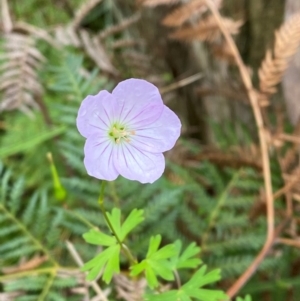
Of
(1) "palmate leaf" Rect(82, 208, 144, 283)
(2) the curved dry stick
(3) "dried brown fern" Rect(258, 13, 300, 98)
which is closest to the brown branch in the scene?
(2) the curved dry stick

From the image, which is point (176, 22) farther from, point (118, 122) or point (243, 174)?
point (118, 122)

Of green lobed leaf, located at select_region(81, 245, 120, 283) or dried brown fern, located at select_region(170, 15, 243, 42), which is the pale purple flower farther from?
dried brown fern, located at select_region(170, 15, 243, 42)

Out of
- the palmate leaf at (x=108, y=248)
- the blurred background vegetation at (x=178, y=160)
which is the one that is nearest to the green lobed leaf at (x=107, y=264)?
the palmate leaf at (x=108, y=248)

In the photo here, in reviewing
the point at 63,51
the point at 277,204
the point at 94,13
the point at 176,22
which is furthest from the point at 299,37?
the point at 94,13

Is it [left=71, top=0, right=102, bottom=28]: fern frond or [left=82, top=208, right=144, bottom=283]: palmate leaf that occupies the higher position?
[left=71, top=0, right=102, bottom=28]: fern frond

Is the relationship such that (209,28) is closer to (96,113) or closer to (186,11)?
(186,11)

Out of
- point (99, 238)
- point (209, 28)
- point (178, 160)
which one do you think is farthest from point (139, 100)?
point (178, 160)
